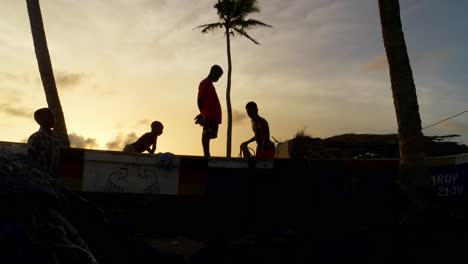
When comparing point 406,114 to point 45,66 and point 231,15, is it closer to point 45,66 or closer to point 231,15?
point 45,66

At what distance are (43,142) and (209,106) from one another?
325 centimetres

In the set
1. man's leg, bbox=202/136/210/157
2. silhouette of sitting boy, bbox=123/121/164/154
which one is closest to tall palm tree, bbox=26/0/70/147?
silhouette of sitting boy, bbox=123/121/164/154

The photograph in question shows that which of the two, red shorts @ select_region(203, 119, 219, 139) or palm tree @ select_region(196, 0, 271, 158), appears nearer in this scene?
red shorts @ select_region(203, 119, 219, 139)

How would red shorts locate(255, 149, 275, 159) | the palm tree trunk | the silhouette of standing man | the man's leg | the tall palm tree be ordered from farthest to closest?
the palm tree trunk
the tall palm tree
red shorts locate(255, 149, 275, 159)
the man's leg
the silhouette of standing man

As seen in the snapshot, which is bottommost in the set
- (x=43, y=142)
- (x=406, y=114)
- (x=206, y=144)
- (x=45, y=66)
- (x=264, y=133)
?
(x=43, y=142)

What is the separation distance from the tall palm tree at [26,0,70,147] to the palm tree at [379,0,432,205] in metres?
6.89

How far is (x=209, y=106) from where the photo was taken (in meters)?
9.09

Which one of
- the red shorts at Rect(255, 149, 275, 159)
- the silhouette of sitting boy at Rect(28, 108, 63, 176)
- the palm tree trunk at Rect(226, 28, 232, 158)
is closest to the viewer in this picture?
the silhouette of sitting boy at Rect(28, 108, 63, 176)

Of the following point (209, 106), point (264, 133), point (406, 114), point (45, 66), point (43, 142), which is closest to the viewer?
point (43, 142)

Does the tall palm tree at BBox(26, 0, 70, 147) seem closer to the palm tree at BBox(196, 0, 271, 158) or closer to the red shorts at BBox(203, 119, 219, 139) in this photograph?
the red shorts at BBox(203, 119, 219, 139)

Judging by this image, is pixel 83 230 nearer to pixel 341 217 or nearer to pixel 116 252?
pixel 116 252

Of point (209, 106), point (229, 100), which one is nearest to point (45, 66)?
point (209, 106)

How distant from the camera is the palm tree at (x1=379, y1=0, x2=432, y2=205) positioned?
7453 millimetres

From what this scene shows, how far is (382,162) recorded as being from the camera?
9406 mm
